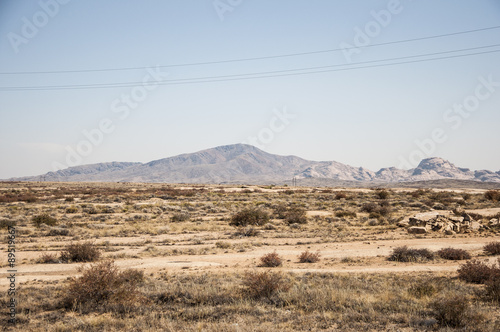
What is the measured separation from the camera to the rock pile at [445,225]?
2525 centimetres

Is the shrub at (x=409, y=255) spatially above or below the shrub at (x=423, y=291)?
below

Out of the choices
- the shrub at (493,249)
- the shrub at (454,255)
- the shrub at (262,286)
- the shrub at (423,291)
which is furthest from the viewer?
the shrub at (493,249)

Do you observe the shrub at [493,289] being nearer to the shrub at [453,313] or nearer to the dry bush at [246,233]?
the shrub at [453,313]

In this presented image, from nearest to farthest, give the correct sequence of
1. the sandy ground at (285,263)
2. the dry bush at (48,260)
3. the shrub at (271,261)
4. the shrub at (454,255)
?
the sandy ground at (285,263), the shrub at (271,261), the dry bush at (48,260), the shrub at (454,255)

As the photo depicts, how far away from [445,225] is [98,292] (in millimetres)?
24611

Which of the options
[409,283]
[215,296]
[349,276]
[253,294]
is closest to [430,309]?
[409,283]

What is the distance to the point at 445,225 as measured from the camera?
2567cm

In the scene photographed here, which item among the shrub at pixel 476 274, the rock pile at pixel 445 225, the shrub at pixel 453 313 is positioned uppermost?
the shrub at pixel 453 313

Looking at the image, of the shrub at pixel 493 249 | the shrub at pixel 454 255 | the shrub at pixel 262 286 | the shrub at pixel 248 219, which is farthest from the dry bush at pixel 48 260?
the shrub at pixel 493 249

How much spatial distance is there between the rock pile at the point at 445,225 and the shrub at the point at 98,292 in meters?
21.7

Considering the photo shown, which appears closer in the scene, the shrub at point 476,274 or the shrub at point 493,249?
the shrub at point 476,274

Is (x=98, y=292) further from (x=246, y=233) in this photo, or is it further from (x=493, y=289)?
(x=246, y=233)

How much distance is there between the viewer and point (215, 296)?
10.9 meters

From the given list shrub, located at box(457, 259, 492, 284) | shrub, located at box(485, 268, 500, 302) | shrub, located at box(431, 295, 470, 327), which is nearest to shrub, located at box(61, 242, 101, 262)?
shrub, located at box(431, 295, 470, 327)
